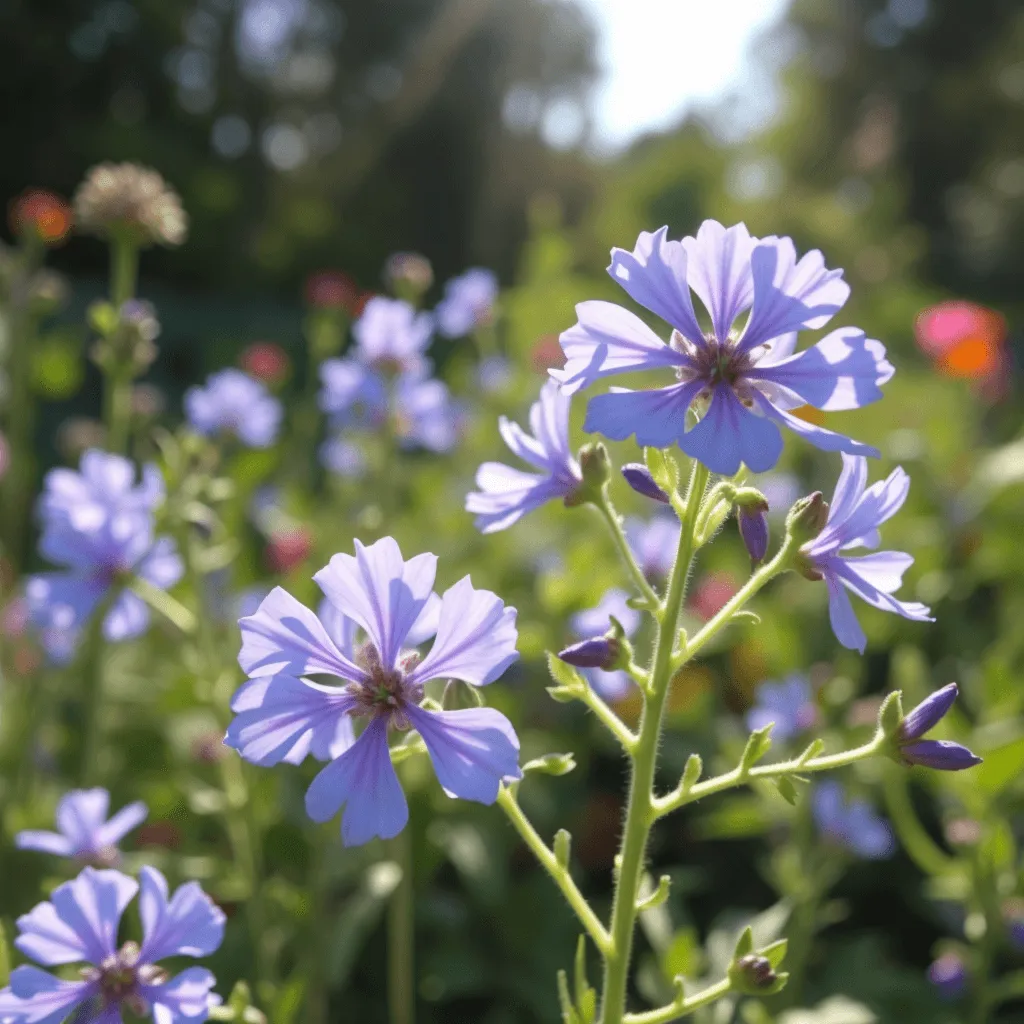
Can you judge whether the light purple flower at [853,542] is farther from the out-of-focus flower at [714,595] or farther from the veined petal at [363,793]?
the out-of-focus flower at [714,595]

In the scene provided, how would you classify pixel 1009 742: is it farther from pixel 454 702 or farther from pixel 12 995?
pixel 12 995

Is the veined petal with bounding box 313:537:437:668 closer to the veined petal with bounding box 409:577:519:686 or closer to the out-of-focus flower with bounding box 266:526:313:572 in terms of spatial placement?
the veined petal with bounding box 409:577:519:686

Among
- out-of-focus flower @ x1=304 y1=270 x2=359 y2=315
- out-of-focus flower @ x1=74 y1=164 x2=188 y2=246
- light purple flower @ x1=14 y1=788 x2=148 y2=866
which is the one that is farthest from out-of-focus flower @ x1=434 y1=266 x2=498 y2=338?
light purple flower @ x1=14 y1=788 x2=148 y2=866

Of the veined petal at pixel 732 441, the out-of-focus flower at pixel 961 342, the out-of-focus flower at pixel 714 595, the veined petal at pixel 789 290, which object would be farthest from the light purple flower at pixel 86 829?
the out-of-focus flower at pixel 961 342

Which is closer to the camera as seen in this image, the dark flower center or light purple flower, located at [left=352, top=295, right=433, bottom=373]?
the dark flower center

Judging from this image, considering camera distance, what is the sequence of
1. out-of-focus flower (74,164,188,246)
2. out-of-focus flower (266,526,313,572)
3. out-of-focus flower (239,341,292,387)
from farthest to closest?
out-of-focus flower (239,341,292,387) < out-of-focus flower (266,526,313,572) < out-of-focus flower (74,164,188,246)

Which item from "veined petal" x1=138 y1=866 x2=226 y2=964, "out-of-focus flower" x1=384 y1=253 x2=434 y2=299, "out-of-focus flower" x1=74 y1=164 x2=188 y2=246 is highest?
"out-of-focus flower" x1=74 y1=164 x2=188 y2=246

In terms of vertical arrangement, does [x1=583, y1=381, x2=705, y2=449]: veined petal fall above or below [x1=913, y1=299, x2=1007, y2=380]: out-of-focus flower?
below

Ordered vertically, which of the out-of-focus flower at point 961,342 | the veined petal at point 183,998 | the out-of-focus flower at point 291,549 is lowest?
the veined petal at point 183,998

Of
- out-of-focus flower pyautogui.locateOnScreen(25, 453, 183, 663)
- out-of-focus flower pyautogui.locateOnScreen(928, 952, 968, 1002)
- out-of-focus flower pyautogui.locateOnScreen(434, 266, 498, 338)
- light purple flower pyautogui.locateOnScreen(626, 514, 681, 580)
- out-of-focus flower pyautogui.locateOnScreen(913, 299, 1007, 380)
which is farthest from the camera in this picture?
out-of-focus flower pyautogui.locateOnScreen(913, 299, 1007, 380)
